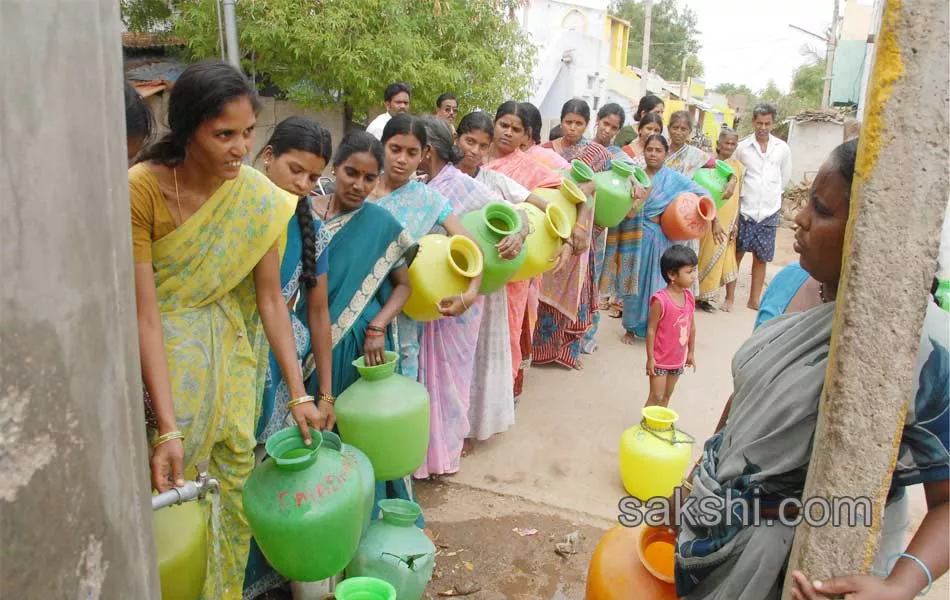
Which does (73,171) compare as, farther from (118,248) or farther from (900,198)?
(900,198)

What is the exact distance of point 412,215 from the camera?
121 inches

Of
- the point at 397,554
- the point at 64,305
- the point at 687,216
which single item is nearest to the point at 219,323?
the point at 397,554

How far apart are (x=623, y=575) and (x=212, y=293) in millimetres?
1333

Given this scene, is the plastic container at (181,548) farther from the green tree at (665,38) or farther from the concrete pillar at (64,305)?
the green tree at (665,38)

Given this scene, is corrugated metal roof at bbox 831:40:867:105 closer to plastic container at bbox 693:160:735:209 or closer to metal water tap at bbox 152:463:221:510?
plastic container at bbox 693:160:735:209

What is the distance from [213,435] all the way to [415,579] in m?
0.87

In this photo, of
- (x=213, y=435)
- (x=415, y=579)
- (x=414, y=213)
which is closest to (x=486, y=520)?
(x=415, y=579)

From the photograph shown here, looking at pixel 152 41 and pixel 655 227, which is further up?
pixel 152 41

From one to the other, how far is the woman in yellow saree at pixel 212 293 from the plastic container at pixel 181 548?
125 millimetres

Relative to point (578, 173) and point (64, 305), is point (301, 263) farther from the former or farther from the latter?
point (578, 173)

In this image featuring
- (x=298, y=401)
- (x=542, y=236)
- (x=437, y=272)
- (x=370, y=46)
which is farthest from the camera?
(x=370, y=46)

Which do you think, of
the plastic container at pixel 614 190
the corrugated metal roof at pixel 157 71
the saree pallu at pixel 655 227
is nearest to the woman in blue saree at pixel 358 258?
the plastic container at pixel 614 190

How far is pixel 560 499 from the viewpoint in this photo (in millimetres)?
3648

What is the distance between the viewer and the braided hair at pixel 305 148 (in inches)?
91.8
